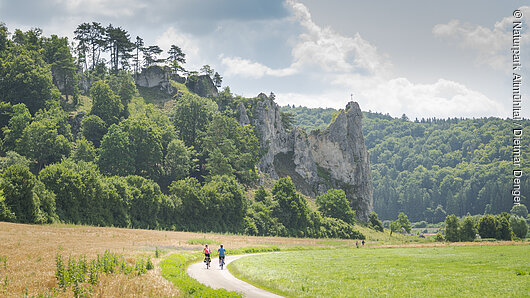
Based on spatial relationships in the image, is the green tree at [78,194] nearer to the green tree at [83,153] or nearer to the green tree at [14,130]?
the green tree at [83,153]

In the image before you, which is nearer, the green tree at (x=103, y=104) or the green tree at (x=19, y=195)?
the green tree at (x=19, y=195)

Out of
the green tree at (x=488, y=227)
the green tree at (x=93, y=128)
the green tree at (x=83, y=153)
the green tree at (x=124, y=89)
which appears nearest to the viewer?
the green tree at (x=83, y=153)

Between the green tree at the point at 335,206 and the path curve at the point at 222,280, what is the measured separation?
337ft

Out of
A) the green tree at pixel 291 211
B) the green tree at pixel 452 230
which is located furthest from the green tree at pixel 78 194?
the green tree at pixel 452 230

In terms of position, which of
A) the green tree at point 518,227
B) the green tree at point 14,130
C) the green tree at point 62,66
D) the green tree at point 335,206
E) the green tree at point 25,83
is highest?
the green tree at point 62,66

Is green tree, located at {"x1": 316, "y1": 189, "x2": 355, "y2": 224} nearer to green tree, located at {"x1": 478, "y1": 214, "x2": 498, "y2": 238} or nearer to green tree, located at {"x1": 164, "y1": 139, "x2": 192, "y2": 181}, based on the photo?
green tree, located at {"x1": 478, "y1": 214, "x2": 498, "y2": 238}

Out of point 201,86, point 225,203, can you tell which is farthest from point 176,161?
point 201,86

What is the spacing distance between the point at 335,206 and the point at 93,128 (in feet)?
253

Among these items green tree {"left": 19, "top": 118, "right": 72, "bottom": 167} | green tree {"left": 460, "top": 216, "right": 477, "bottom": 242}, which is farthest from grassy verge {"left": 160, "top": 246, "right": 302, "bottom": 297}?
Result: green tree {"left": 460, "top": 216, "right": 477, "bottom": 242}

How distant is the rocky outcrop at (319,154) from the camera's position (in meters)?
159

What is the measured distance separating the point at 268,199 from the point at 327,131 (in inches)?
2748

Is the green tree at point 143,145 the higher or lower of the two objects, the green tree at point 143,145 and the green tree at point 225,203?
the higher

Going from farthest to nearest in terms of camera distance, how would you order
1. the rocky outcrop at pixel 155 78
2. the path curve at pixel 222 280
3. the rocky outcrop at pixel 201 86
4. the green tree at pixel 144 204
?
the rocky outcrop at pixel 201 86 < the rocky outcrop at pixel 155 78 < the green tree at pixel 144 204 < the path curve at pixel 222 280

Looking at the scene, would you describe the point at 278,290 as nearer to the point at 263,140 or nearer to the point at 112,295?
the point at 112,295
